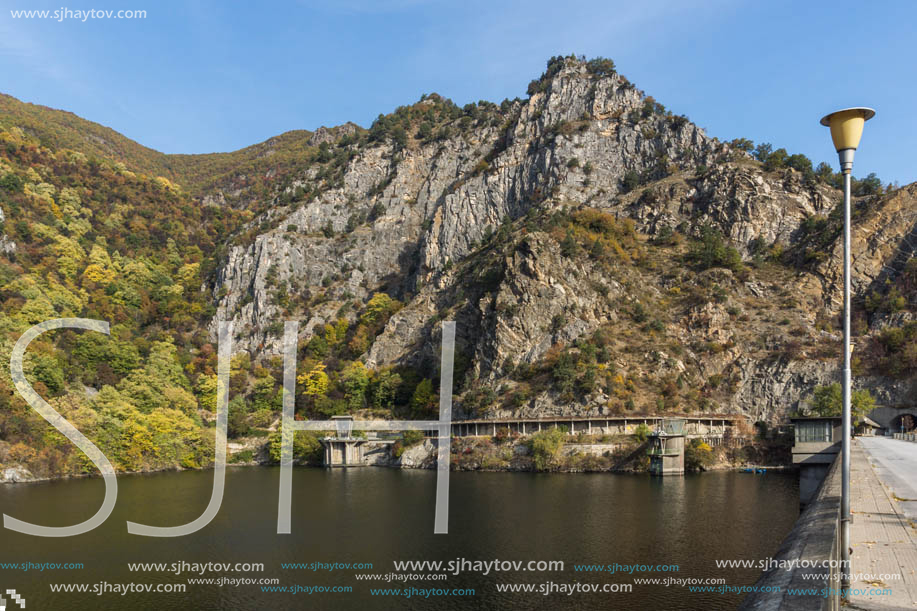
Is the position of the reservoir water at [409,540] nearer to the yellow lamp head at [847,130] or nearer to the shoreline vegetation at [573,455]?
the shoreline vegetation at [573,455]

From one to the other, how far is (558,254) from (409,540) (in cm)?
7154

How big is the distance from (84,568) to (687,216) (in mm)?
107931

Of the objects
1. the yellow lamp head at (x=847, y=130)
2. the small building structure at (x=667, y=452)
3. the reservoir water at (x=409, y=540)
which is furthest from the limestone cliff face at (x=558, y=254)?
the yellow lamp head at (x=847, y=130)

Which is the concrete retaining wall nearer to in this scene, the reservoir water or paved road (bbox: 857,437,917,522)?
paved road (bbox: 857,437,917,522)

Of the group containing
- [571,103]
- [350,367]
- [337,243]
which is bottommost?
[350,367]

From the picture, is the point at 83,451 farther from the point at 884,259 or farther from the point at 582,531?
the point at 884,259

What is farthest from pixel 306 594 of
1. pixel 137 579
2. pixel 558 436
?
pixel 558 436

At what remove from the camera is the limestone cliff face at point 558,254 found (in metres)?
85.5

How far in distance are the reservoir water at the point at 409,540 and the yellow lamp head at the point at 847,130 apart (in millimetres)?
18379

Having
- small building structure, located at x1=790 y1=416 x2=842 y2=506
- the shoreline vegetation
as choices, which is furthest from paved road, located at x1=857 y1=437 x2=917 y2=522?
the shoreline vegetation

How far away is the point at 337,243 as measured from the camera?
141 meters

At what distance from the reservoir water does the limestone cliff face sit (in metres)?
31.2

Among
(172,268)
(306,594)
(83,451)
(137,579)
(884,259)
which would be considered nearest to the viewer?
(306,594)

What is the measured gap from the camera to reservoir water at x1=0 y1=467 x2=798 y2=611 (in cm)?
2544
